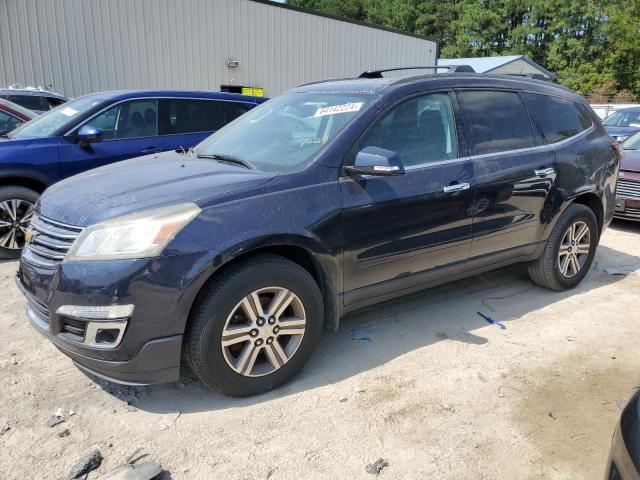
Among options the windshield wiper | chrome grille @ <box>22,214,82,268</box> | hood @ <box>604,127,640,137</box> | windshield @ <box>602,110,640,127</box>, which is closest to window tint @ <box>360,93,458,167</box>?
the windshield wiper

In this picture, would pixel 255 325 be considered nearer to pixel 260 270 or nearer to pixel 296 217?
pixel 260 270

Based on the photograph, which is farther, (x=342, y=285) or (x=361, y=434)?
(x=342, y=285)

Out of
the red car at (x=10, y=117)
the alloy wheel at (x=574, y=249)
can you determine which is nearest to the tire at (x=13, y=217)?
the red car at (x=10, y=117)

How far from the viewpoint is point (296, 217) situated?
2.89m

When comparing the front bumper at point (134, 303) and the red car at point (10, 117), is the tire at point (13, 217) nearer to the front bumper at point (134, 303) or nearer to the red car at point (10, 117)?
the red car at point (10, 117)

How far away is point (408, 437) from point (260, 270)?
114 cm

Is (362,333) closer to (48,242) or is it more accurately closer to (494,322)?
(494,322)

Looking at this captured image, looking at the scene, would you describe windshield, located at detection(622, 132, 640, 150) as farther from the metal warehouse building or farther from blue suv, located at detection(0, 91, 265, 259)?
the metal warehouse building

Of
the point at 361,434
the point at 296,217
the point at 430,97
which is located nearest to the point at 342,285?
the point at 296,217

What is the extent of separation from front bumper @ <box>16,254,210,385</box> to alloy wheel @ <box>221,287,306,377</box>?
290mm

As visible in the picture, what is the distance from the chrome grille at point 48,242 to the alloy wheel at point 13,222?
2616mm

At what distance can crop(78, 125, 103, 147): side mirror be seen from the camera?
5.42 meters

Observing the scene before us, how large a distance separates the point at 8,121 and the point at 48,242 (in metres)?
5.35

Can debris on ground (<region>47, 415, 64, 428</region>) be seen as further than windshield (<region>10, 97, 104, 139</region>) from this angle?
No
